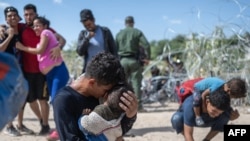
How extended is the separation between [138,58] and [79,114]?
4932mm

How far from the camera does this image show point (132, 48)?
6.96 metres

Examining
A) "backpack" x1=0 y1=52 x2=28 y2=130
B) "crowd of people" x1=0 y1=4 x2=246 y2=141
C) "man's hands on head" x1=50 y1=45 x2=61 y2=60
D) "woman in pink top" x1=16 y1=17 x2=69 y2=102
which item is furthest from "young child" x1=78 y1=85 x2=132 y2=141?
"man's hands on head" x1=50 y1=45 x2=61 y2=60

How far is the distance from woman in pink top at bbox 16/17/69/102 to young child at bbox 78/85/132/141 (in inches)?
103

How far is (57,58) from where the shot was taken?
4898mm

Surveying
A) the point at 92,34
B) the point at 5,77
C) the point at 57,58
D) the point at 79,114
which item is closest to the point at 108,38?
the point at 92,34

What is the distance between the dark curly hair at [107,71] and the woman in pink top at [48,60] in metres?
2.64

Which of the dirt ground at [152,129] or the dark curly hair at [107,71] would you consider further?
the dirt ground at [152,129]

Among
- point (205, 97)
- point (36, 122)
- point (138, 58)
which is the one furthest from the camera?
point (138, 58)

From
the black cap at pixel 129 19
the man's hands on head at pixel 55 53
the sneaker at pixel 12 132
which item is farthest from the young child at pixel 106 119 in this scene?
the black cap at pixel 129 19

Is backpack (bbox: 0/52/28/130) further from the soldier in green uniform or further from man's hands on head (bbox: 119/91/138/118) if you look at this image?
the soldier in green uniform

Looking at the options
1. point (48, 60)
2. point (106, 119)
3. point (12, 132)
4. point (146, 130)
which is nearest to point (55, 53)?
point (48, 60)

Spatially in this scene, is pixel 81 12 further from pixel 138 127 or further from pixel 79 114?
pixel 79 114

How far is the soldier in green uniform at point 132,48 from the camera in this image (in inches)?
272

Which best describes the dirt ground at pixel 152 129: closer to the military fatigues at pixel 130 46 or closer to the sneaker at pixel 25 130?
the sneaker at pixel 25 130
